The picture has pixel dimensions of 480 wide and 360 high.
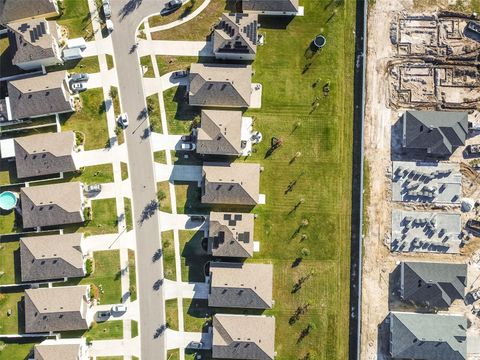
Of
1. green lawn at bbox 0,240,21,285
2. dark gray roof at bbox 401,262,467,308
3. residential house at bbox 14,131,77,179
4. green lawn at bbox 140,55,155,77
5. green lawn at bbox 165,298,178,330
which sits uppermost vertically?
green lawn at bbox 140,55,155,77

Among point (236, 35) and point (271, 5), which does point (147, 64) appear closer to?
point (236, 35)

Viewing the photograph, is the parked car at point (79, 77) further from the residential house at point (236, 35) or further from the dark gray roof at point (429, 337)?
the dark gray roof at point (429, 337)

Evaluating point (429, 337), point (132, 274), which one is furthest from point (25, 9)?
point (429, 337)

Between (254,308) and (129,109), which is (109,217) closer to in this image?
(129,109)

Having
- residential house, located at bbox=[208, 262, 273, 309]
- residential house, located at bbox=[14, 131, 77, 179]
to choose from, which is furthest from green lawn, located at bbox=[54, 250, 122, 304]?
residential house, located at bbox=[208, 262, 273, 309]

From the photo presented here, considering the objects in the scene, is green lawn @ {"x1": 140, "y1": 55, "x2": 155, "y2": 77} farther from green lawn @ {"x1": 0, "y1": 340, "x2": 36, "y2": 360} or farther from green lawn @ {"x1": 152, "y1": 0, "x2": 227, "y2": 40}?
green lawn @ {"x1": 0, "y1": 340, "x2": 36, "y2": 360}

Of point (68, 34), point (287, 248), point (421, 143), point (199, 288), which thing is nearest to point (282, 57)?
point (421, 143)

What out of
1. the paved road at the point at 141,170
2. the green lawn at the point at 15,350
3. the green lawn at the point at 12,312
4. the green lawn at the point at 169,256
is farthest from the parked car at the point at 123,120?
the green lawn at the point at 15,350
